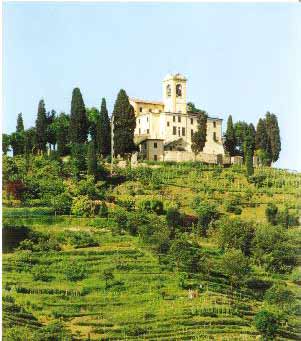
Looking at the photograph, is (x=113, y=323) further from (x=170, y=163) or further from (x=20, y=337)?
(x=170, y=163)

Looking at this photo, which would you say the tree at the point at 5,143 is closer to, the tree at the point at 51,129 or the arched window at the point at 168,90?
the tree at the point at 51,129

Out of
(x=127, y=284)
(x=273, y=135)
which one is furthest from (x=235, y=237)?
(x=273, y=135)

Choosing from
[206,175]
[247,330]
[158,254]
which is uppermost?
[206,175]

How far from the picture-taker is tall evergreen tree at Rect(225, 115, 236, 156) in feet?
96.1

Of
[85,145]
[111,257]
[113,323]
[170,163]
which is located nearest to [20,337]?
[113,323]

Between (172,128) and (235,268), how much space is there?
32.8 ft

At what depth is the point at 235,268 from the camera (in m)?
19.2

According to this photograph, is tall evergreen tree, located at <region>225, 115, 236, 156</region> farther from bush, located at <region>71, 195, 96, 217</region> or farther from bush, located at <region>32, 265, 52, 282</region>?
bush, located at <region>32, 265, 52, 282</region>

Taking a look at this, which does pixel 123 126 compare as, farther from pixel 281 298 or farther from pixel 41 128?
pixel 281 298

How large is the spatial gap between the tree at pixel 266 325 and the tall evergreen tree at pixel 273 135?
35.9 feet

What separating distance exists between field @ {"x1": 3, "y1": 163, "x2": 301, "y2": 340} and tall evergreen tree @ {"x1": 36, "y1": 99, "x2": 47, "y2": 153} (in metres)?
2.82

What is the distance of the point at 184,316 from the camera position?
17.2 m

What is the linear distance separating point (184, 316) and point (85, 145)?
8.75m

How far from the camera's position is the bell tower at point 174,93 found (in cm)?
2819
